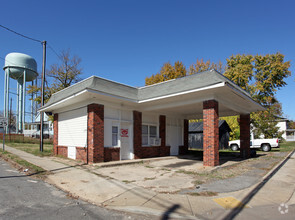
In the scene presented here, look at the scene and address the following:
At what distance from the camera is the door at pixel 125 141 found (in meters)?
12.5

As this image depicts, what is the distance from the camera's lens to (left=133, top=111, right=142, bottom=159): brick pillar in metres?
13.0

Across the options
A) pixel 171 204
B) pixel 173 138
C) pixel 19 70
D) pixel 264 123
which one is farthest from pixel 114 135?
pixel 19 70

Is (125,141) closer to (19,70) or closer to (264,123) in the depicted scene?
(264,123)

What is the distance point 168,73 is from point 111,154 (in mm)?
24660

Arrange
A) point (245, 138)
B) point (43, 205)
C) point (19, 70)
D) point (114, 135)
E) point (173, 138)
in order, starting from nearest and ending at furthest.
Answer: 1. point (43, 205)
2. point (114, 135)
3. point (245, 138)
4. point (173, 138)
5. point (19, 70)

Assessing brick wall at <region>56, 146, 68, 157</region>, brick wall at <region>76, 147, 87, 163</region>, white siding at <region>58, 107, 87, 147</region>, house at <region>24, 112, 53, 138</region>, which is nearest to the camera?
brick wall at <region>76, 147, 87, 163</region>

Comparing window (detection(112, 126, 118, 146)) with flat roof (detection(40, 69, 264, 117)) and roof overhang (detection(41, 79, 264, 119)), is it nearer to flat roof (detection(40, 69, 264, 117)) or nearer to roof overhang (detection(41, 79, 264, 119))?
roof overhang (detection(41, 79, 264, 119))

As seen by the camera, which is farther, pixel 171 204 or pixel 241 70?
pixel 241 70

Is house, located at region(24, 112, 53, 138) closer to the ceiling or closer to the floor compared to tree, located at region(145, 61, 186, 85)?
closer to the floor

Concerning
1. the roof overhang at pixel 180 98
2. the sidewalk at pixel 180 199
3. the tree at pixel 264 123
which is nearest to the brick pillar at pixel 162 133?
the roof overhang at pixel 180 98

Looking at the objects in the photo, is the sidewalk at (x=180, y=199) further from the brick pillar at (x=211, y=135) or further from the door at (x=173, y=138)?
the door at (x=173, y=138)

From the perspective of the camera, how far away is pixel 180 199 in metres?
5.50

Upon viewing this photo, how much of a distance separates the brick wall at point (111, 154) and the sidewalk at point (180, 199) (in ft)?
12.4

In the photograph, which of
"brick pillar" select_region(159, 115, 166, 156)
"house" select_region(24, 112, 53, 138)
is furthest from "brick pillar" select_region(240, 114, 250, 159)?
"house" select_region(24, 112, 53, 138)
